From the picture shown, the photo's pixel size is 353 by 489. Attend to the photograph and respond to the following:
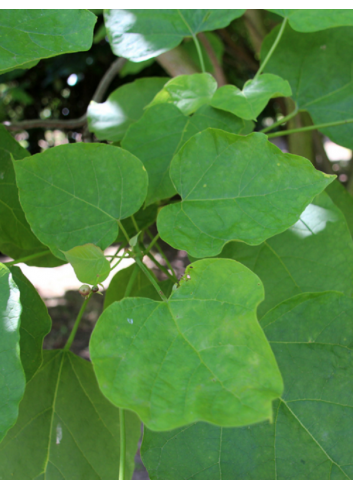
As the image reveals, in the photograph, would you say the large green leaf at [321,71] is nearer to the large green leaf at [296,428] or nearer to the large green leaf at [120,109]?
the large green leaf at [120,109]

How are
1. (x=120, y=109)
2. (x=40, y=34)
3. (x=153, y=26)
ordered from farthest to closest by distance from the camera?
1. (x=120, y=109)
2. (x=153, y=26)
3. (x=40, y=34)

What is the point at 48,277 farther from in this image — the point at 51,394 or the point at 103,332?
the point at 103,332

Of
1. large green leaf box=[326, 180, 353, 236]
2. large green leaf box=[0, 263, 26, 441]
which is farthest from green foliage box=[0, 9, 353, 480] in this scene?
large green leaf box=[326, 180, 353, 236]

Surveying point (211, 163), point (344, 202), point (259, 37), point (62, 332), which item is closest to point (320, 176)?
point (211, 163)

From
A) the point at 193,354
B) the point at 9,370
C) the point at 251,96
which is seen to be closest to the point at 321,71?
the point at 251,96

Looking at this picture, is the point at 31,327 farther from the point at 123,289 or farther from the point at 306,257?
the point at 306,257

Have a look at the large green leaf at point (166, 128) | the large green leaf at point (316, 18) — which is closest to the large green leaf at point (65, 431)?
the large green leaf at point (166, 128)
